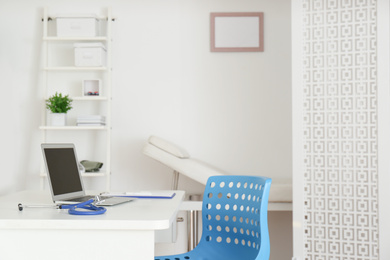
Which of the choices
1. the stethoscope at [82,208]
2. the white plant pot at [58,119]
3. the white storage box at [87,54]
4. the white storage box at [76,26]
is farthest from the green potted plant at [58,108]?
the stethoscope at [82,208]

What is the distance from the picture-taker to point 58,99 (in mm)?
3885

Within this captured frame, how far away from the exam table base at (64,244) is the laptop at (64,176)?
0.40 metres

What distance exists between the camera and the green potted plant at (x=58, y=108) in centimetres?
389

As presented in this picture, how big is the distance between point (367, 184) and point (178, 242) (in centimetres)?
165

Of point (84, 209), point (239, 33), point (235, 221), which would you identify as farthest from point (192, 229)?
point (84, 209)

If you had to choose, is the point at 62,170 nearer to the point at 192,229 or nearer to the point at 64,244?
the point at 64,244

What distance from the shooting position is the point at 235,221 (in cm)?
214

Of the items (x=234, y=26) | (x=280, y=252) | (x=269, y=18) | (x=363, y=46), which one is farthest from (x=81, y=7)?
(x=280, y=252)

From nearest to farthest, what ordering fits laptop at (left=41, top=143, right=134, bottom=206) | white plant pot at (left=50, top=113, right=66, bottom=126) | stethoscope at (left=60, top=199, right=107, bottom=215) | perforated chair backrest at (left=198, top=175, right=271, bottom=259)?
stethoscope at (left=60, top=199, right=107, bottom=215), perforated chair backrest at (left=198, top=175, right=271, bottom=259), laptop at (left=41, top=143, right=134, bottom=206), white plant pot at (left=50, top=113, right=66, bottom=126)

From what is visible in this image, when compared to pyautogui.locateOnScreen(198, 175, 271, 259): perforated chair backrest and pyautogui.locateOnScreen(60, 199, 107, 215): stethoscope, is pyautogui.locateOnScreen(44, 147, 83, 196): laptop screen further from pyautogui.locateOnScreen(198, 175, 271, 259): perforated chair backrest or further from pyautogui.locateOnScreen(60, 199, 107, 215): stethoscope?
pyautogui.locateOnScreen(198, 175, 271, 259): perforated chair backrest

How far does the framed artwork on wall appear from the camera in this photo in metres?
4.07

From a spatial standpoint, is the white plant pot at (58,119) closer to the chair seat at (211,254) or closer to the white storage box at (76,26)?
the white storage box at (76,26)

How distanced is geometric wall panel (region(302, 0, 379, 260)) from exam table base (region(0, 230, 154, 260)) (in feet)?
6.03

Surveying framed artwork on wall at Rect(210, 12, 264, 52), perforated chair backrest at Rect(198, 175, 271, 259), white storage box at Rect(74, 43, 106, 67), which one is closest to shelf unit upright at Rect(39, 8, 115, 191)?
white storage box at Rect(74, 43, 106, 67)
